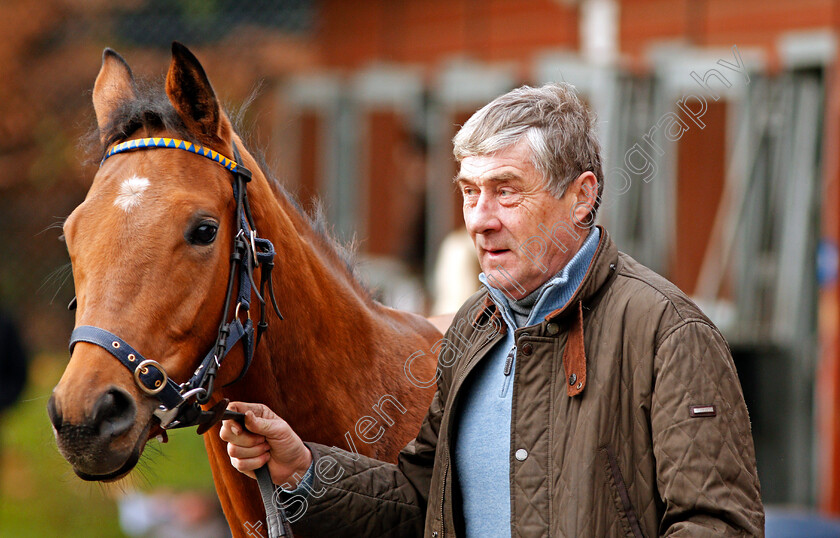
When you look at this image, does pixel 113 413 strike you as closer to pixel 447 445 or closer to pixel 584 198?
pixel 447 445

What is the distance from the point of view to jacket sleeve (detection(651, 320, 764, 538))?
1.63 metres

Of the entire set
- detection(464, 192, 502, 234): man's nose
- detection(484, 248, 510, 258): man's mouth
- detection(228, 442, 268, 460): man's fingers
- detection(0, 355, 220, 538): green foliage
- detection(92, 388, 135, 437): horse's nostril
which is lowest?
detection(0, 355, 220, 538): green foliage

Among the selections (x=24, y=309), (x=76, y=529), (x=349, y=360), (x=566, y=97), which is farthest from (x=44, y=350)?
(x=566, y=97)

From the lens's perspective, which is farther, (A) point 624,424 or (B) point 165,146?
(B) point 165,146

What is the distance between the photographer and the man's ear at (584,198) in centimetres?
194

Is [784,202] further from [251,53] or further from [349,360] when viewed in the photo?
[251,53]

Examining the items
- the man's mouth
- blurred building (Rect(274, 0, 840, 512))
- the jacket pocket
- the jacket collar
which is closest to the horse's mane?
the man's mouth

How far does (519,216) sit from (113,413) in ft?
3.05

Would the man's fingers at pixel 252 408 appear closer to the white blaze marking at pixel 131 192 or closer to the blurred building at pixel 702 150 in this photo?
the white blaze marking at pixel 131 192

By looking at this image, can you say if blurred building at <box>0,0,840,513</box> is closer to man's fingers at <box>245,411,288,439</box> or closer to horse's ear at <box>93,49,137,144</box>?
horse's ear at <box>93,49,137,144</box>

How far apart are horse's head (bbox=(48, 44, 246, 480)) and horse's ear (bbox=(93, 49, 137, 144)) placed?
0.07 metres

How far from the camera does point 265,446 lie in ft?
7.04

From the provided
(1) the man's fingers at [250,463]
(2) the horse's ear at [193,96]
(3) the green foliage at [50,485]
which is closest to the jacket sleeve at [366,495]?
(1) the man's fingers at [250,463]

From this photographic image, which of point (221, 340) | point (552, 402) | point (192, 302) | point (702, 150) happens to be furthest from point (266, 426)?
point (702, 150)
